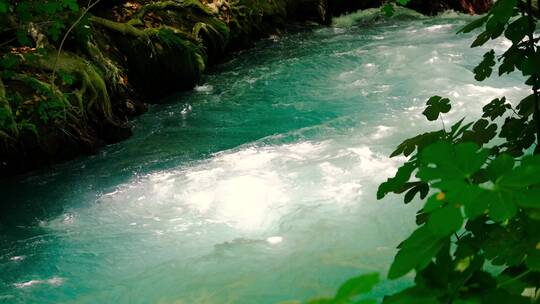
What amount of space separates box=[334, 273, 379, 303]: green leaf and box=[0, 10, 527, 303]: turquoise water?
2555 millimetres

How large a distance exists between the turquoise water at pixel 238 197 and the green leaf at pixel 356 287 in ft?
8.38

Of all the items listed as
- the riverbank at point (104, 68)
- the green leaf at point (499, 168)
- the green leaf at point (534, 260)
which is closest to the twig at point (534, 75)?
the green leaf at point (534, 260)

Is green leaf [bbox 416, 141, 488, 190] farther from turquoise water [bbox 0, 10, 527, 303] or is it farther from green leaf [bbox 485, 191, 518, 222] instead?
turquoise water [bbox 0, 10, 527, 303]

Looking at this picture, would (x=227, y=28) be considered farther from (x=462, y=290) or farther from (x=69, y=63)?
(x=462, y=290)

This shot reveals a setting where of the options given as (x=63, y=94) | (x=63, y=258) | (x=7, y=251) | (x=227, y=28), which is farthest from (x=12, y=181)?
(x=227, y=28)

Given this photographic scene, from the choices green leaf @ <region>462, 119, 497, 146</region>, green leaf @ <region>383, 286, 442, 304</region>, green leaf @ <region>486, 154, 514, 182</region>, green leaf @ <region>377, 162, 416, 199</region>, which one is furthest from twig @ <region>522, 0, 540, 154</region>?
green leaf @ <region>383, 286, 442, 304</region>

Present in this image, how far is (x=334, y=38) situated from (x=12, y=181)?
6383mm

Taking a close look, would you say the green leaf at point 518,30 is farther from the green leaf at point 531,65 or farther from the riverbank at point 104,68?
the riverbank at point 104,68

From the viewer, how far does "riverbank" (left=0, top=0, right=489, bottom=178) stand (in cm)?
533

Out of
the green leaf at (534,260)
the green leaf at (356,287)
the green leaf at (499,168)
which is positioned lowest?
the green leaf at (534,260)

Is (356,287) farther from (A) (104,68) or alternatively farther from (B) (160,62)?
(B) (160,62)

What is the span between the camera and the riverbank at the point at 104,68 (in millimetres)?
5328

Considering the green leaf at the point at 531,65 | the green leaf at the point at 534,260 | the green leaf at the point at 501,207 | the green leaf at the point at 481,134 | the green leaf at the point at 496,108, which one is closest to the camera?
the green leaf at the point at 501,207

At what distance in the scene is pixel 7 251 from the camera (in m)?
3.99
